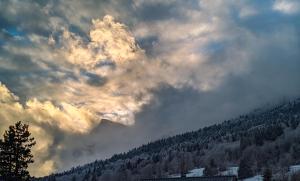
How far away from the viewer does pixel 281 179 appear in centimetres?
17450

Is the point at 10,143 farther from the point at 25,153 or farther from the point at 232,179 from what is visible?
the point at 232,179

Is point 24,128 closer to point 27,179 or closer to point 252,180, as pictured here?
point 27,179

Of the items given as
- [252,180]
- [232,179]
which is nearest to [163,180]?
[232,179]

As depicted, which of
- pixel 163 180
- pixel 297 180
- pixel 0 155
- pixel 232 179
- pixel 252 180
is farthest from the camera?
pixel 252 180

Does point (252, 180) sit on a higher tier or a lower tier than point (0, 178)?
higher

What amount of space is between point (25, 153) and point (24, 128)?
9.63ft

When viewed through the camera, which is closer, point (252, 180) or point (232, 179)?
point (232, 179)

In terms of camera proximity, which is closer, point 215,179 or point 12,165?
point 12,165

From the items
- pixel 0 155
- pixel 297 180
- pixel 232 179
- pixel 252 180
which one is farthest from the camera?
pixel 252 180

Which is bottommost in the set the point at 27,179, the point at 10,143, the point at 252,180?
the point at 27,179

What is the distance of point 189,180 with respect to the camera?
9719 centimetres

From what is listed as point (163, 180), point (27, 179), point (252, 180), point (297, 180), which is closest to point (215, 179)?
point (163, 180)

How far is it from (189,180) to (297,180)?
3295 inches

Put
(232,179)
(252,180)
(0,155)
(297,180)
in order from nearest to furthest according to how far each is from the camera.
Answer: (0,155) < (232,179) < (297,180) < (252,180)
